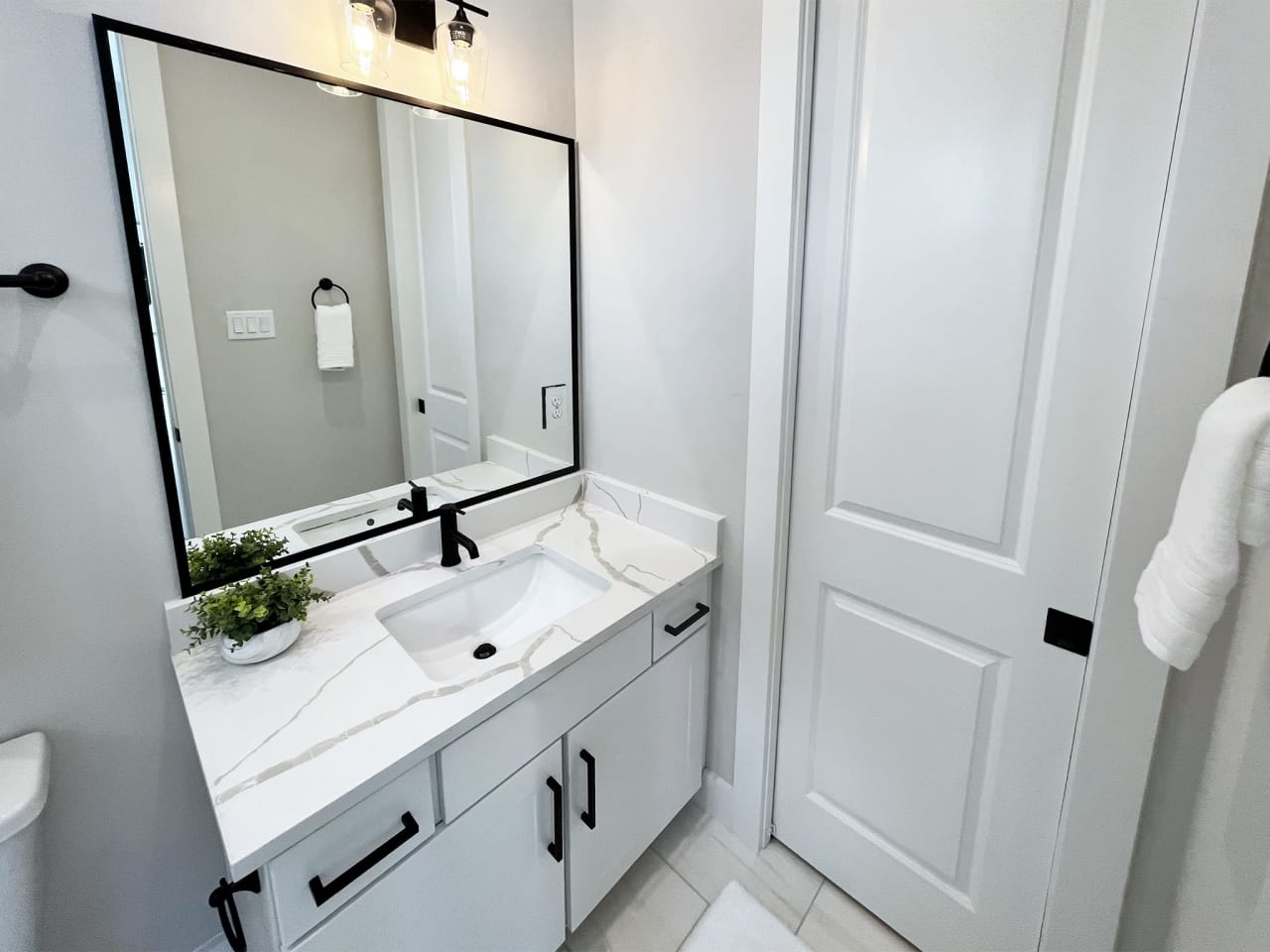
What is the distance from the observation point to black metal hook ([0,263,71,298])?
89 cm

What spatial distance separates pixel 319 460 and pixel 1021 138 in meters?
1.46

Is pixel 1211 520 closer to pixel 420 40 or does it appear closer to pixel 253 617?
pixel 253 617

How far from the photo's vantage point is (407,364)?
143 cm

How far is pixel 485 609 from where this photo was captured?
1445mm

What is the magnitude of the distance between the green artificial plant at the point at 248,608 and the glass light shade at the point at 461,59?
1.10 metres

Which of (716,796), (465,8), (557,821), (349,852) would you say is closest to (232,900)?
(349,852)

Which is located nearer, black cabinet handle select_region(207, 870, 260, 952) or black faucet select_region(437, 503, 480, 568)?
black cabinet handle select_region(207, 870, 260, 952)

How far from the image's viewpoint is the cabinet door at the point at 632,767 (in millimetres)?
1252

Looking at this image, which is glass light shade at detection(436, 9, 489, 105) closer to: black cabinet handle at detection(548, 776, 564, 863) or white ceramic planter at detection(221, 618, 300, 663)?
white ceramic planter at detection(221, 618, 300, 663)

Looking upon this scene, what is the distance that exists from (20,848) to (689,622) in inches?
47.6

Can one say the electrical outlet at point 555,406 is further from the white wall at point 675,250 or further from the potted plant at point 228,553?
the potted plant at point 228,553

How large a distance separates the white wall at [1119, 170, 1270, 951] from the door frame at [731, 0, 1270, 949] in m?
0.04

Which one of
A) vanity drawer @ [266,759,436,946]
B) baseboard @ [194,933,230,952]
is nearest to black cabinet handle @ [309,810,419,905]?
vanity drawer @ [266,759,436,946]

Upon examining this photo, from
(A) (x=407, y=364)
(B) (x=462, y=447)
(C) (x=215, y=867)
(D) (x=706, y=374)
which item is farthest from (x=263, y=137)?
(C) (x=215, y=867)
